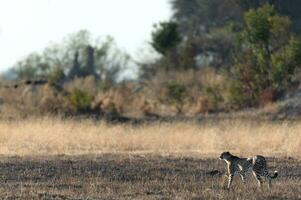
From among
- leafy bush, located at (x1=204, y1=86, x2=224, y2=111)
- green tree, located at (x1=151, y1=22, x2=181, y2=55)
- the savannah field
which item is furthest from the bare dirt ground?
green tree, located at (x1=151, y1=22, x2=181, y2=55)

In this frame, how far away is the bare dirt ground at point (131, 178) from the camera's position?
13375 mm

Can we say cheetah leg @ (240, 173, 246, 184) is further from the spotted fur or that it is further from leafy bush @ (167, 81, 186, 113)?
leafy bush @ (167, 81, 186, 113)

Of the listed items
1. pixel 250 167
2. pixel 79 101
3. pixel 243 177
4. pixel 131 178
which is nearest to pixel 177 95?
pixel 79 101

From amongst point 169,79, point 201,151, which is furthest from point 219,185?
point 169,79

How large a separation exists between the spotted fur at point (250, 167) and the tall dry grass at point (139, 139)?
18.2 feet

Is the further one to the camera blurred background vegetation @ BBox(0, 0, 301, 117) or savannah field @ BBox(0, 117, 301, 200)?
blurred background vegetation @ BBox(0, 0, 301, 117)

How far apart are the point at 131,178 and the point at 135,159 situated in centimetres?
328

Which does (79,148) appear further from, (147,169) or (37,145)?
(147,169)

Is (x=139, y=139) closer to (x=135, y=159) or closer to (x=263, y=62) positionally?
(x=135, y=159)

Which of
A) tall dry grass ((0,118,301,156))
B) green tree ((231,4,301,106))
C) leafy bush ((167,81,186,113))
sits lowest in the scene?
tall dry grass ((0,118,301,156))

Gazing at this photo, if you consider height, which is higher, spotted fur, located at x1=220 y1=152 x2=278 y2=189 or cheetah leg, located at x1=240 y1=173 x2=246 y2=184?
spotted fur, located at x1=220 y1=152 x2=278 y2=189

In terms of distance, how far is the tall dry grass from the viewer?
69.7ft

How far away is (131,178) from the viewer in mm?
15641

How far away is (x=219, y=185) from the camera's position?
14.7 m
